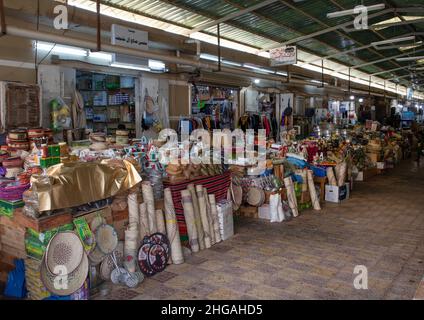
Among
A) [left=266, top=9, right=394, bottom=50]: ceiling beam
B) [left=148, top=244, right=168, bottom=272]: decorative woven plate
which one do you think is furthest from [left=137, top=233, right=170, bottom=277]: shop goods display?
[left=266, top=9, right=394, bottom=50]: ceiling beam

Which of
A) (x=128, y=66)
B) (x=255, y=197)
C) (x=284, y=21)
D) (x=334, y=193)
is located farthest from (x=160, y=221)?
(x=284, y=21)

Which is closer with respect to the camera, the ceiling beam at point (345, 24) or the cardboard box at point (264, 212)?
the cardboard box at point (264, 212)

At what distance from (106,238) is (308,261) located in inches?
91.9

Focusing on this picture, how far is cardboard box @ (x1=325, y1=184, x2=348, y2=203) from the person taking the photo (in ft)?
25.3

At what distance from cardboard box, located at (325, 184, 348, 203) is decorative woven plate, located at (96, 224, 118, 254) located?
514 cm

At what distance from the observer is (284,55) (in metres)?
9.71

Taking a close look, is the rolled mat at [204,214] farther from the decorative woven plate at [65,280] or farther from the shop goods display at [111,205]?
the decorative woven plate at [65,280]

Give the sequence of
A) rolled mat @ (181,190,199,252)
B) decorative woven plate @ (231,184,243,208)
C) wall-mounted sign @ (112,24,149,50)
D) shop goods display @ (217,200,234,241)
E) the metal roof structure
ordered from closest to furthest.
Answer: rolled mat @ (181,190,199,252) → shop goods display @ (217,200,234,241) → wall-mounted sign @ (112,24,149,50) → decorative woven plate @ (231,184,243,208) → the metal roof structure

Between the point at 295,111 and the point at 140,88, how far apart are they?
25.8 feet

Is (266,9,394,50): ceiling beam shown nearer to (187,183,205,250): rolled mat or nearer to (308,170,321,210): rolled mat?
(308,170,321,210): rolled mat


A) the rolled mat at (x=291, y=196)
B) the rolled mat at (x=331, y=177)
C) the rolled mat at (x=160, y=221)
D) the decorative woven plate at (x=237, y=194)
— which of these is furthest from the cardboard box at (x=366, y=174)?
the rolled mat at (x=160, y=221)

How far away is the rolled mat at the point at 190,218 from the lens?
479 centimetres

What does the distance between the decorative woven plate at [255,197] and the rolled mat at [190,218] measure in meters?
1.81
